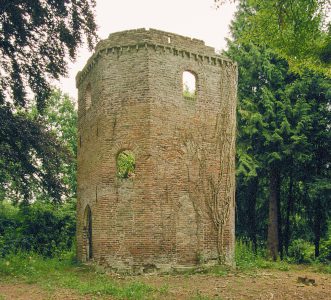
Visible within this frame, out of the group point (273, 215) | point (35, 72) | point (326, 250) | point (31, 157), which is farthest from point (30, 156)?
point (326, 250)

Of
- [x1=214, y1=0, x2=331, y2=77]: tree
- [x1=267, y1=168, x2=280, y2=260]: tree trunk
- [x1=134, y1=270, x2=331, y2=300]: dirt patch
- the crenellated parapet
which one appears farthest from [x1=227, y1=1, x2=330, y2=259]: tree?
[x1=214, y1=0, x2=331, y2=77]: tree

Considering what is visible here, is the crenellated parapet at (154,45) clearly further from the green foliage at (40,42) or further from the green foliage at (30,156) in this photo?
the green foliage at (30,156)

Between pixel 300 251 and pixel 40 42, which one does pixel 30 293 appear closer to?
pixel 40 42

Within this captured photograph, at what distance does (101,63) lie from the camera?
14469mm

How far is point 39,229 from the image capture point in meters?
18.4

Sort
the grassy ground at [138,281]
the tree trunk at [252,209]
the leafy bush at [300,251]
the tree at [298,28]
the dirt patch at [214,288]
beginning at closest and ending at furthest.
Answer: the tree at [298,28]
the dirt patch at [214,288]
the grassy ground at [138,281]
the leafy bush at [300,251]
the tree trunk at [252,209]

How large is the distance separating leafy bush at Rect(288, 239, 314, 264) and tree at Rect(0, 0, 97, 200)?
40.4 ft

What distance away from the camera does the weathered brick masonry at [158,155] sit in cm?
1334

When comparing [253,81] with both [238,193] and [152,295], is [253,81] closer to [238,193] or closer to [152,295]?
[238,193]

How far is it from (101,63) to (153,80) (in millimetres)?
2025

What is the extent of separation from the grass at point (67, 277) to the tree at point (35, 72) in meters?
2.29

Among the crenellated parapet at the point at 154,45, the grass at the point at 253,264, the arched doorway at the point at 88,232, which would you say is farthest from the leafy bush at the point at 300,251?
the crenellated parapet at the point at 154,45

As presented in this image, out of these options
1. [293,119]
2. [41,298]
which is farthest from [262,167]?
[41,298]

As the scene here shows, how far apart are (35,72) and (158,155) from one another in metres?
4.79
